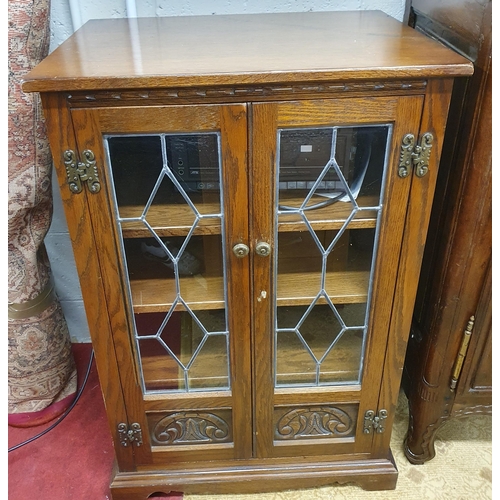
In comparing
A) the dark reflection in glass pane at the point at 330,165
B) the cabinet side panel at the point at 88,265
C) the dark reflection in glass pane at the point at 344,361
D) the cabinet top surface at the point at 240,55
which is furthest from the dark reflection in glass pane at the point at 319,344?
the cabinet top surface at the point at 240,55

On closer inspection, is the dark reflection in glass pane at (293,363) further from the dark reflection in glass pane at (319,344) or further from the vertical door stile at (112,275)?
the vertical door stile at (112,275)

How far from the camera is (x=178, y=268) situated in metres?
0.96

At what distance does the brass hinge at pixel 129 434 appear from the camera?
1.09 meters

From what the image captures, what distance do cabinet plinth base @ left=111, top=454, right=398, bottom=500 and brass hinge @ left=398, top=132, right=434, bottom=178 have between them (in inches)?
27.5

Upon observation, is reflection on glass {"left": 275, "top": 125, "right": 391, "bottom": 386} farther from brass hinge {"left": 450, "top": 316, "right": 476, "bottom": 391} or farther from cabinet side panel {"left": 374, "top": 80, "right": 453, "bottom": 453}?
brass hinge {"left": 450, "top": 316, "right": 476, "bottom": 391}

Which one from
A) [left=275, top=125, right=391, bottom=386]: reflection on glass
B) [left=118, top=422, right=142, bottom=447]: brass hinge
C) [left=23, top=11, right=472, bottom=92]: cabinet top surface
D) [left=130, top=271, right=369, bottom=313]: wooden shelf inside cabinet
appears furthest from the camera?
[left=118, top=422, right=142, bottom=447]: brass hinge

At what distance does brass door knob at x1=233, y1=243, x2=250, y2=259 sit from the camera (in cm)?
88

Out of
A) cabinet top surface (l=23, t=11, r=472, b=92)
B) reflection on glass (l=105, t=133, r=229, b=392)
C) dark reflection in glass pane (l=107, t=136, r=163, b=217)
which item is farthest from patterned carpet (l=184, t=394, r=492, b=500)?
cabinet top surface (l=23, t=11, r=472, b=92)

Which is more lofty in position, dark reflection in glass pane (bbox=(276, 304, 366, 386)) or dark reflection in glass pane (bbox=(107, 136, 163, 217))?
dark reflection in glass pane (bbox=(107, 136, 163, 217))

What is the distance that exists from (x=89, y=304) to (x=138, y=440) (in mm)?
361

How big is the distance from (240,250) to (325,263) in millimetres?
181

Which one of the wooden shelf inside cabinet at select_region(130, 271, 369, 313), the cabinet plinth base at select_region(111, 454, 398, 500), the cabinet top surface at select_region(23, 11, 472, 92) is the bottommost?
the cabinet plinth base at select_region(111, 454, 398, 500)

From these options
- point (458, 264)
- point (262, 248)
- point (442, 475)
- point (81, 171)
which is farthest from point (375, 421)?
point (81, 171)

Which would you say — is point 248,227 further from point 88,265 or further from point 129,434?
point 129,434
